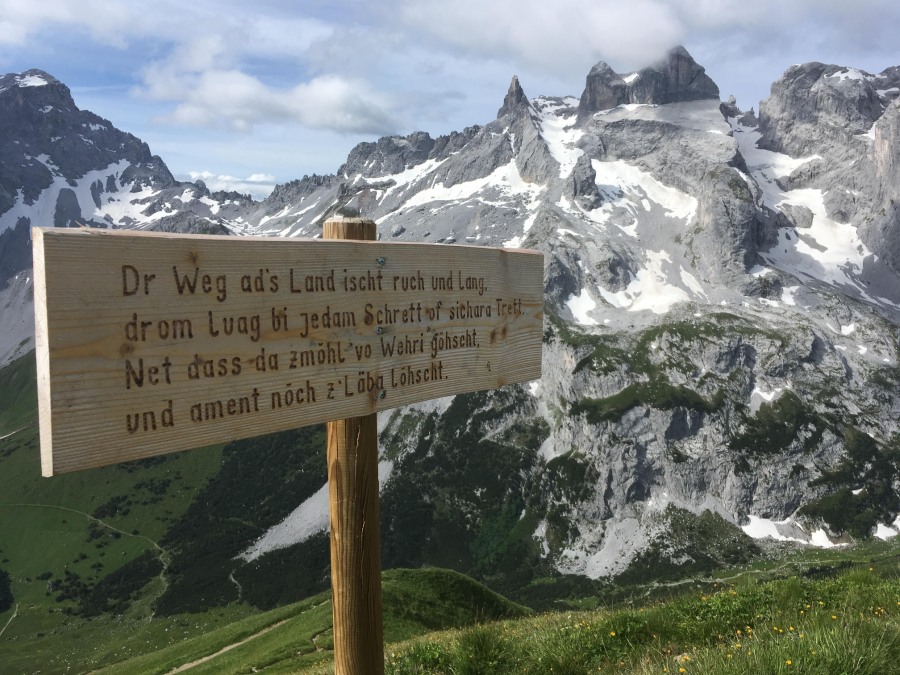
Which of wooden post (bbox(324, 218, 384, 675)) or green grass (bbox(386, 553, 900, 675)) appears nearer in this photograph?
green grass (bbox(386, 553, 900, 675))

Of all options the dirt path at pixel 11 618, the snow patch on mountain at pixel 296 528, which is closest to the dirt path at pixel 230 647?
the snow patch on mountain at pixel 296 528

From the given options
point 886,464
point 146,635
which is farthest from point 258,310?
point 886,464

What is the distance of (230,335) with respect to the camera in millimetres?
4098

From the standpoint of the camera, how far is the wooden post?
535cm

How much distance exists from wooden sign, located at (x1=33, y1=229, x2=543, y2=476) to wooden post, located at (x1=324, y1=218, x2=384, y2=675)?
508 millimetres

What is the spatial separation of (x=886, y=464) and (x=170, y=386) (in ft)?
662

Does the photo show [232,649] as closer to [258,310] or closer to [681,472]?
[258,310]

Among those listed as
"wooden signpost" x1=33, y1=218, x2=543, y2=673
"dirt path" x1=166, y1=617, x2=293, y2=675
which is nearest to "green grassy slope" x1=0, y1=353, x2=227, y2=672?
"dirt path" x1=166, y1=617, x2=293, y2=675

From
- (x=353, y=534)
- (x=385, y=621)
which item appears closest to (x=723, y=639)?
(x=353, y=534)

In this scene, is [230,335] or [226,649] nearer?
[230,335]

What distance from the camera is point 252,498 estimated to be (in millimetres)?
161750

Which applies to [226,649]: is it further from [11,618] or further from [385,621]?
[11,618]

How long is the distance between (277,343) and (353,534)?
7.08 feet

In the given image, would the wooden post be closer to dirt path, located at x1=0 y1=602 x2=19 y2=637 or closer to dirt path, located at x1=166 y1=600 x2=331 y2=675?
dirt path, located at x1=166 y1=600 x2=331 y2=675
